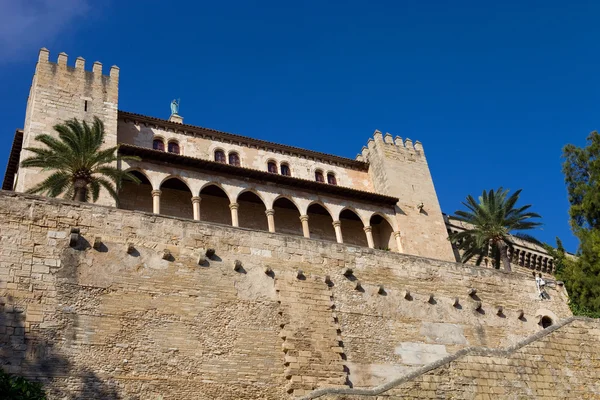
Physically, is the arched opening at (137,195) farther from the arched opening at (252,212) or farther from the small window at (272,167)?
the small window at (272,167)

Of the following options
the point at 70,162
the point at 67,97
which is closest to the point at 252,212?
the point at 67,97

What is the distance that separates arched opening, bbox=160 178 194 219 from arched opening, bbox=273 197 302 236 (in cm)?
438

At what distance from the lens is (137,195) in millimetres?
29562

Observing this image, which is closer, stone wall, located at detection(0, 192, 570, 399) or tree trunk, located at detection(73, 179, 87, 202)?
stone wall, located at detection(0, 192, 570, 399)

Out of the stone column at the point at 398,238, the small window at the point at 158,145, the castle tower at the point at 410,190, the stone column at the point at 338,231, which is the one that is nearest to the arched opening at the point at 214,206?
the small window at the point at 158,145

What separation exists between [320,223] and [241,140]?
5951mm

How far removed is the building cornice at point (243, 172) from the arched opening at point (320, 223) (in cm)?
114

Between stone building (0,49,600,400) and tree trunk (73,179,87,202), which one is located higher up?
tree trunk (73,179,87,202)

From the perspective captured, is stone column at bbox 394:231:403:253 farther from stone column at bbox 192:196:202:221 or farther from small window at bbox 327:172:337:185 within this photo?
stone column at bbox 192:196:202:221

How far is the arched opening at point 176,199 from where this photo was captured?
29.9 metres

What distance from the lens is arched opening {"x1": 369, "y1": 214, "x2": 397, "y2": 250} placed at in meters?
34.1

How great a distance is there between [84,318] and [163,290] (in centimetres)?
207

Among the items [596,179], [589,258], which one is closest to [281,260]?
[589,258]

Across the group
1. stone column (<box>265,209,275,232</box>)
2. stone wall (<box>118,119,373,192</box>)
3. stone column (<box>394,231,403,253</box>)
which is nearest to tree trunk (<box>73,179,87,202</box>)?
stone wall (<box>118,119,373,192</box>)
